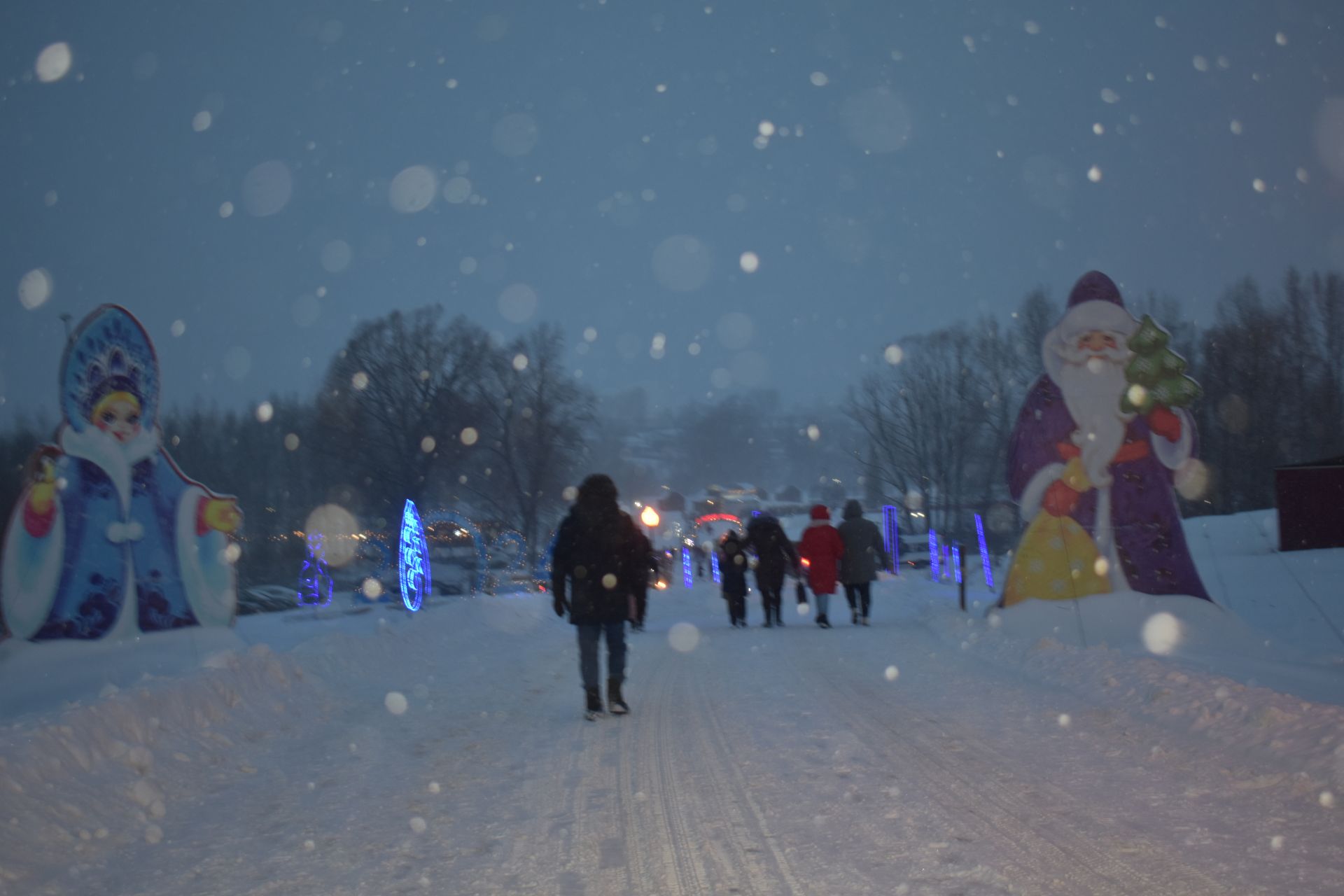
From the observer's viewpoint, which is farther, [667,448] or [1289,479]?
[667,448]

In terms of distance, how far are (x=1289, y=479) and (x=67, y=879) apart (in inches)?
1340

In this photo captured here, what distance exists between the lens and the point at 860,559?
50.8 ft

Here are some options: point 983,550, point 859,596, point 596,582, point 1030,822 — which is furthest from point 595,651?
point 983,550

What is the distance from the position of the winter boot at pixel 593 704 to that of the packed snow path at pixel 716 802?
0.10 m

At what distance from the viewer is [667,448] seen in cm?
15612

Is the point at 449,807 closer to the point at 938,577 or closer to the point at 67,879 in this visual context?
the point at 67,879

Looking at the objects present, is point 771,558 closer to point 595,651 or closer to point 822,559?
point 822,559

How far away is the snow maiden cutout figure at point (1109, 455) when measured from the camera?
12.3m

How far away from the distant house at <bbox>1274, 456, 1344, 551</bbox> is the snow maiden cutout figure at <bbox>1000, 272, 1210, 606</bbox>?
2164 cm

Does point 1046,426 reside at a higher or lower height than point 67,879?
higher

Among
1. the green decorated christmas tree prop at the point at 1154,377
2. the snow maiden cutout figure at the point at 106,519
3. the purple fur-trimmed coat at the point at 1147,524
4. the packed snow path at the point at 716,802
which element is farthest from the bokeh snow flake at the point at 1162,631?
the snow maiden cutout figure at the point at 106,519

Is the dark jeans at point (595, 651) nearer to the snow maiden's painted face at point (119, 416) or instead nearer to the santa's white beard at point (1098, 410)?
the santa's white beard at point (1098, 410)

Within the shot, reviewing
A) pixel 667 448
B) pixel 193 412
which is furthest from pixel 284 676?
pixel 667 448

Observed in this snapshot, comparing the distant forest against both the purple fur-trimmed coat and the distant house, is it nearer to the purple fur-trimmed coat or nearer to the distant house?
the distant house
